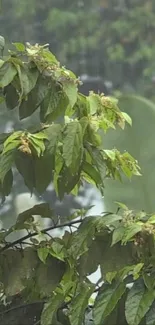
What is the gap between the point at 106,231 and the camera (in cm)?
86

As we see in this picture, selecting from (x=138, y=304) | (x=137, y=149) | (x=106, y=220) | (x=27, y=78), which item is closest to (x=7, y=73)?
(x=27, y=78)

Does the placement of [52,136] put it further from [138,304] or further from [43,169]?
[138,304]

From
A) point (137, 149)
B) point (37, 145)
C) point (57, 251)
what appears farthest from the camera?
point (137, 149)

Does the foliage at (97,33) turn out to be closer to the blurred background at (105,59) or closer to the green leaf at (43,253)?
the blurred background at (105,59)

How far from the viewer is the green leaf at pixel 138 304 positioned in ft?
2.55

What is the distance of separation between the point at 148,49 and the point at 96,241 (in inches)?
28.0

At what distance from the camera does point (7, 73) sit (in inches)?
31.5

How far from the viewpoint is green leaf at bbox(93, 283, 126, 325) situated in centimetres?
80

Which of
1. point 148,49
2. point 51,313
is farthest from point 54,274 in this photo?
point 148,49

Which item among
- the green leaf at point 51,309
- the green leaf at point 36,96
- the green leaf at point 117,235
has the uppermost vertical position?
the green leaf at point 36,96

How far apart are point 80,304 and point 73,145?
8.9 inches

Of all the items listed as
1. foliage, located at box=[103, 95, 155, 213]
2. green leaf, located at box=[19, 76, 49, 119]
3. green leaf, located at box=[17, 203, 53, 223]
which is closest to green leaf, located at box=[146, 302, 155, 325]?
green leaf, located at box=[17, 203, 53, 223]

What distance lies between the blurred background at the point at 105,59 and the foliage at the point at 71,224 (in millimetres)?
479

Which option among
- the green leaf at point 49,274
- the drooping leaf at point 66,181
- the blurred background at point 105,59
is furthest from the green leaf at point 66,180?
the blurred background at point 105,59
